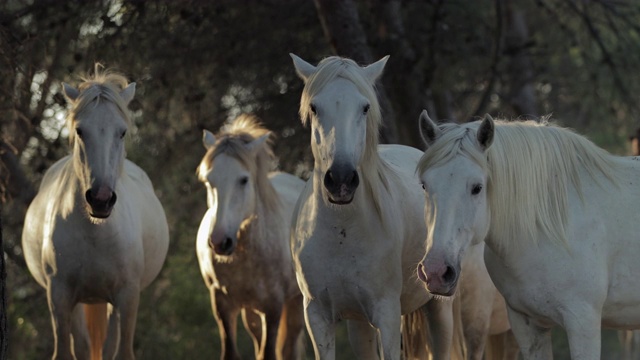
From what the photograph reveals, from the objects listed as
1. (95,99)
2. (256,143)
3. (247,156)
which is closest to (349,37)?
(256,143)

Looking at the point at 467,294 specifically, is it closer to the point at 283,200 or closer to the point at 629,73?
the point at 283,200

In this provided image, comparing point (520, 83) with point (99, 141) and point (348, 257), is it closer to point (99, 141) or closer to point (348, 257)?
point (99, 141)

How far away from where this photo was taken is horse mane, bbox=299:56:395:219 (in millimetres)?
6508

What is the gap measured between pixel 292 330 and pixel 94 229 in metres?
2.52

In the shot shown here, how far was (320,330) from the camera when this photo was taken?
6.48 metres

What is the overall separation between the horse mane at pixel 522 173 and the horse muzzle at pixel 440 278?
535 millimetres

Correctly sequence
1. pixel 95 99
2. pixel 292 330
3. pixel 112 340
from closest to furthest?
pixel 95 99, pixel 112 340, pixel 292 330

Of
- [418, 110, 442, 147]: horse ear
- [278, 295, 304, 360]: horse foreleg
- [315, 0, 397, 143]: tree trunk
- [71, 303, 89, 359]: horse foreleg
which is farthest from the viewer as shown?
[315, 0, 397, 143]: tree trunk

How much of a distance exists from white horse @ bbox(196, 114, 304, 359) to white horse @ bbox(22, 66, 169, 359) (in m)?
0.84

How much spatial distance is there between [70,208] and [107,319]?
5.61 feet

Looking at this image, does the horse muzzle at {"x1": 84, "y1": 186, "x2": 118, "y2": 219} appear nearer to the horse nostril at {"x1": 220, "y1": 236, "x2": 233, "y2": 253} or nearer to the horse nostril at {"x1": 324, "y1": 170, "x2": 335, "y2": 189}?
the horse nostril at {"x1": 220, "y1": 236, "x2": 233, "y2": 253}

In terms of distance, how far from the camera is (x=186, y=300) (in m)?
15.3

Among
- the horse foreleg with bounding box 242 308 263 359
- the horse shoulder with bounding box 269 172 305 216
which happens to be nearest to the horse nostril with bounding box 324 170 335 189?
the horse shoulder with bounding box 269 172 305 216

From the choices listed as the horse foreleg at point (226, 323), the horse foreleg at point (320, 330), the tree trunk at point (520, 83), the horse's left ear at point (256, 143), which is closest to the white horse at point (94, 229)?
the horse foreleg at point (226, 323)
